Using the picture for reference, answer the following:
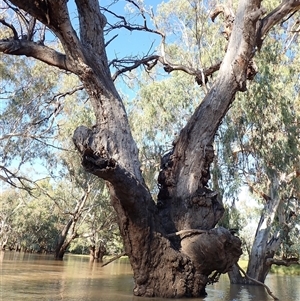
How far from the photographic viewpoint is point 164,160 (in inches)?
192

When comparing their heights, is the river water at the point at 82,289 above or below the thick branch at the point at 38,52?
below

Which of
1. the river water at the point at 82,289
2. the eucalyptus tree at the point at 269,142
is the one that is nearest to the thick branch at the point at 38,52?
the river water at the point at 82,289

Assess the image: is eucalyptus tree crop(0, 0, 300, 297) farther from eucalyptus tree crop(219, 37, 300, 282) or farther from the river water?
eucalyptus tree crop(219, 37, 300, 282)

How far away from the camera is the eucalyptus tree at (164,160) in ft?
12.9

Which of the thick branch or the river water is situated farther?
the thick branch

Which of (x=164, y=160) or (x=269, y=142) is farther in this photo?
(x=269, y=142)

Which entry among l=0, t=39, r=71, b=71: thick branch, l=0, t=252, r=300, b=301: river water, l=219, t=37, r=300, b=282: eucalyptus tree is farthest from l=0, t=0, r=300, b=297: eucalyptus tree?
l=219, t=37, r=300, b=282: eucalyptus tree

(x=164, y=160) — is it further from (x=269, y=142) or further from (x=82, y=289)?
(x=269, y=142)

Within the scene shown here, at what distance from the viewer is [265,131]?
920 cm

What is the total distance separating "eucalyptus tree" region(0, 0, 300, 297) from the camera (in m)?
3.94

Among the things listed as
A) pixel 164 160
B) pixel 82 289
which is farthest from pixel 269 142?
pixel 82 289

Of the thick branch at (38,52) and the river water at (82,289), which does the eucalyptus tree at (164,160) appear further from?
the river water at (82,289)

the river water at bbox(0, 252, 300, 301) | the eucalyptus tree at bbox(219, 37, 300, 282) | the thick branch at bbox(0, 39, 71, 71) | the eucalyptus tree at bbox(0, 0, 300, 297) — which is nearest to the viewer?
the river water at bbox(0, 252, 300, 301)

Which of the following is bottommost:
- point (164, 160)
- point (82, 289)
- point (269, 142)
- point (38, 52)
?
point (82, 289)
